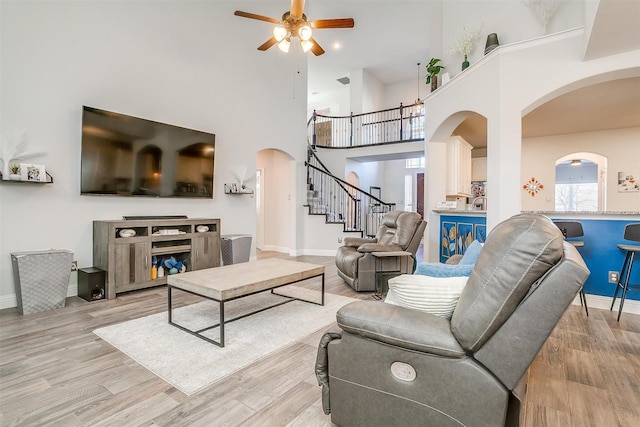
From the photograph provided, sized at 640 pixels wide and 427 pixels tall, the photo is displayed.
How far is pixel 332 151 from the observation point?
907 cm

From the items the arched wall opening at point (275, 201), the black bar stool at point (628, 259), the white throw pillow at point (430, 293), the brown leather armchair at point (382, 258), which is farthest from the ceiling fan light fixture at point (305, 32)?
the black bar stool at point (628, 259)

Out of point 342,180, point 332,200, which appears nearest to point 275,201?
point 332,200

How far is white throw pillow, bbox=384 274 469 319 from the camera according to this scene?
1422 mm

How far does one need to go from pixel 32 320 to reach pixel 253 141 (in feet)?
14.0

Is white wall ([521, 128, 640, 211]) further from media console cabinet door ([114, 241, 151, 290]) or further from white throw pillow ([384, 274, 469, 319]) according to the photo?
media console cabinet door ([114, 241, 151, 290])

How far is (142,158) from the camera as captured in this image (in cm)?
432

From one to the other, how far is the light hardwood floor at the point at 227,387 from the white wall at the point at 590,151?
5.06 meters

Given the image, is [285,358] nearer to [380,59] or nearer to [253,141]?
[253,141]

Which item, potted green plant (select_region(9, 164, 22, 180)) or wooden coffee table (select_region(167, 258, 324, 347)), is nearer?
wooden coffee table (select_region(167, 258, 324, 347))

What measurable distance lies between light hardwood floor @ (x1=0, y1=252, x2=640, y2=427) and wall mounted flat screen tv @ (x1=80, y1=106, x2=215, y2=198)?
6.41 ft

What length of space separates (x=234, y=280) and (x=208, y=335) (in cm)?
51

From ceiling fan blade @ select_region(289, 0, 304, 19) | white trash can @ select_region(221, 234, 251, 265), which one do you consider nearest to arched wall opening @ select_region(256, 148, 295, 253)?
white trash can @ select_region(221, 234, 251, 265)

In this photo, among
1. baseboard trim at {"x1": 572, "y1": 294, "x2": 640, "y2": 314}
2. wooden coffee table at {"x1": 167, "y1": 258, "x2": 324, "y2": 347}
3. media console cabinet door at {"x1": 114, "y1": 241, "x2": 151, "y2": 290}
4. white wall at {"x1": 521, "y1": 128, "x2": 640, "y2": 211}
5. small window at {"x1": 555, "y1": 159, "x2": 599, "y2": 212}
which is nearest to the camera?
wooden coffee table at {"x1": 167, "y1": 258, "x2": 324, "y2": 347}

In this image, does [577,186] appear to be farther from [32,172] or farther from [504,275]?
[32,172]
